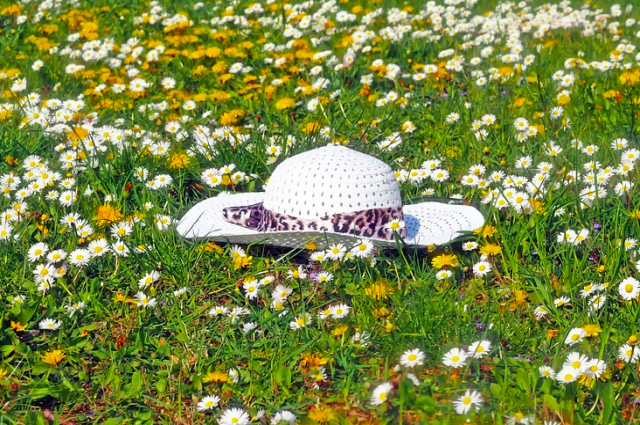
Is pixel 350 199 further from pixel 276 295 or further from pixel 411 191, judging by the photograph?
pixel 411 191

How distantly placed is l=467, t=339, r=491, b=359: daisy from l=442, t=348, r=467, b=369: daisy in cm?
3

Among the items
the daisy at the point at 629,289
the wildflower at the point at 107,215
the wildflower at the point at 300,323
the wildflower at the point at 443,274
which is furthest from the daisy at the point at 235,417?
the wildflower at the point at 107,215

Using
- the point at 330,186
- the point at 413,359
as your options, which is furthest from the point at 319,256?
the point at 413,359

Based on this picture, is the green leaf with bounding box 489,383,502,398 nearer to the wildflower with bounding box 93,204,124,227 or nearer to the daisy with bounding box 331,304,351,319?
the daisy with bounding box 331,304,351,319

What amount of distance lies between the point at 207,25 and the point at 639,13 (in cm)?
398

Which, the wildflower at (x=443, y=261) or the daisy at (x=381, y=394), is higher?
the daisy at (x=381, y=394)

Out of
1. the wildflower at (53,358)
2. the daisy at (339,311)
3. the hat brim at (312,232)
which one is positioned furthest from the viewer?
the hat brim at (312,232)

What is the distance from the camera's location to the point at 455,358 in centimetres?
285

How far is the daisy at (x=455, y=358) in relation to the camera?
282 cm

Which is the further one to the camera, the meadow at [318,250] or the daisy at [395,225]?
the daisy at [395,225]

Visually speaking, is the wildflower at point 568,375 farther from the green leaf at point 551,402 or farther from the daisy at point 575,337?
the daisy at point 575,337

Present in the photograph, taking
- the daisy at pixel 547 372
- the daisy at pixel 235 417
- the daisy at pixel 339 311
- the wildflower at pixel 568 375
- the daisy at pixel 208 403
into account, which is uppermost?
the wildflower at pixel 568 375

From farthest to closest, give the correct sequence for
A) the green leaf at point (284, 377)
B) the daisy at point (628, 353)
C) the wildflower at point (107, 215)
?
the wildflower at point (107, 215), the green leaf at point (284, 377), the daisy at point (628, 353)

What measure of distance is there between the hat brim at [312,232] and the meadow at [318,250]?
0.24 ft
